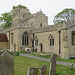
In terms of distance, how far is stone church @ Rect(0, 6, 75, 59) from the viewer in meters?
17.6

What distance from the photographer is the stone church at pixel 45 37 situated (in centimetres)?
1764

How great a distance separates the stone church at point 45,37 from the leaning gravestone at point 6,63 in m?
13.9

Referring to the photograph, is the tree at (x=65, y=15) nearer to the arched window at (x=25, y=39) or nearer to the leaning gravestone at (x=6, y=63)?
the arched window at (x=25, y=39)

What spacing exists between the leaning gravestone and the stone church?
1388 cm

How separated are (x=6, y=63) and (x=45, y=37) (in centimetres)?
1756

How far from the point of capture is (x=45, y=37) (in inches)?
851

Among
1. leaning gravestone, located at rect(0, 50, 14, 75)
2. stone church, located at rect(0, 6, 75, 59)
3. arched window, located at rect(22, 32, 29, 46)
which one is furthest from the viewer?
arched window, located at rect(22, 32, 29, 46)

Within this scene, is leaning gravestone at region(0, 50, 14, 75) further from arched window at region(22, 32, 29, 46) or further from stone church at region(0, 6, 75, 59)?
arched window at region(22, 32, 29, 46)

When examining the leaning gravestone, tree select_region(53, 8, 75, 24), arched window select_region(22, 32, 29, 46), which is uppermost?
tree select_region(53, 8, 75, 24)

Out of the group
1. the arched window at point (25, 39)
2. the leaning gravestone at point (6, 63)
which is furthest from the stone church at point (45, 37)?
the leaning gravestone at point (6, 63)

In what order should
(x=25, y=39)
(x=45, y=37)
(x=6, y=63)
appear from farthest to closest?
(x=25, y=39)
(x=45, y=37)
(x=6, y=63)

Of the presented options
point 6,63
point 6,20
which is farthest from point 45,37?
point 6,20

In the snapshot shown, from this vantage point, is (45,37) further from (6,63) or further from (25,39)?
→ (6,63)

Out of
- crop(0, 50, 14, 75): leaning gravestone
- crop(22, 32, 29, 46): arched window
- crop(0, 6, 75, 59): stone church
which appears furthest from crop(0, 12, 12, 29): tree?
crop(0, 50, 14, 75): leaning gravestone
